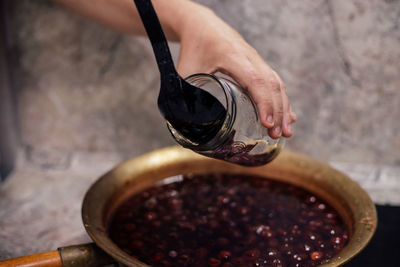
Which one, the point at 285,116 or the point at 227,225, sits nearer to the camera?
the point at 285,116

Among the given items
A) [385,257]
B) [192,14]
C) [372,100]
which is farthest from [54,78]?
[385,257]

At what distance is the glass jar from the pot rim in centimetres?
25

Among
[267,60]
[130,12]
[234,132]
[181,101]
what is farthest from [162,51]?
[267,60]

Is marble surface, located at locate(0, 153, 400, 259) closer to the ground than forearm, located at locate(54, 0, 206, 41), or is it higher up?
closer to the ground

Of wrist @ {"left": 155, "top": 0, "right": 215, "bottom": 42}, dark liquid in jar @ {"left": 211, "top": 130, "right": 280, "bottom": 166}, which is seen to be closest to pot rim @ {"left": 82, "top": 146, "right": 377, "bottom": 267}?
dark liquid in jar @ {"left": 211, "top": 130, "right": 280, "bottom": 166}

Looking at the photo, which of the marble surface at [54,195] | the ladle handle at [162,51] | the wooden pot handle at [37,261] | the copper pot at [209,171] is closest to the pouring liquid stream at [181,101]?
the ladle handle at [162,51]

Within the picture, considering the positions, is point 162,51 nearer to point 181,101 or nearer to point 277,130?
point 181,101

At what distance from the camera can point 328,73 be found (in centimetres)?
152

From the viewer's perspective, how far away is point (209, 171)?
1315 mm

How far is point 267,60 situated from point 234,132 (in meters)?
0.73

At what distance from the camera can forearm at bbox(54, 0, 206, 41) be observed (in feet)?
3.92

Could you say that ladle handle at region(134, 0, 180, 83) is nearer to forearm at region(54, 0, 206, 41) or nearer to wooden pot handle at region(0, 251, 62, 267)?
forearm at region(54, 0, 206, 41)

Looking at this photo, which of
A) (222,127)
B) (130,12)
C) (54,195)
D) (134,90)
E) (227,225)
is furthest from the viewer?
(134,90)

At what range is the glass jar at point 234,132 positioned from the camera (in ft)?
2.79
